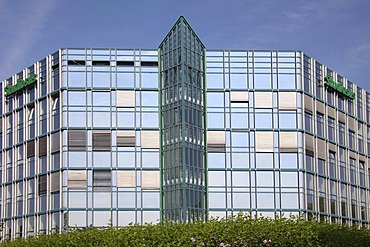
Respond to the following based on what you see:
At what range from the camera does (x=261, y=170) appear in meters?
72.7

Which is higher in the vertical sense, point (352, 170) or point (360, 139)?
point (360, 139)

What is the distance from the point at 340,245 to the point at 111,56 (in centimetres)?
4006

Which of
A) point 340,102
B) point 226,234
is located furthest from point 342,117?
point 226,234

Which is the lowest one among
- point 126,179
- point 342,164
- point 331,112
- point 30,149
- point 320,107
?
point 126,179

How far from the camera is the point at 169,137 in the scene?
7144 centimetres

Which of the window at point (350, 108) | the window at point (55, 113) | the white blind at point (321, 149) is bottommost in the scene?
the white blind at point (321, 149)

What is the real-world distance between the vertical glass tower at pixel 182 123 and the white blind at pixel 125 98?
306 cm

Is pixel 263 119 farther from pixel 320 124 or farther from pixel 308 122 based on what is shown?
pixel 320 124

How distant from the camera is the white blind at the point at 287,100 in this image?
7425 cm

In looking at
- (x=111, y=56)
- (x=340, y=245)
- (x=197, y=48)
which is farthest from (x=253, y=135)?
(x=340, y=245)

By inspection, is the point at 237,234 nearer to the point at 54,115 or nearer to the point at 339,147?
the point at 54,115

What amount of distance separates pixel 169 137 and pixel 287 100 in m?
13.1

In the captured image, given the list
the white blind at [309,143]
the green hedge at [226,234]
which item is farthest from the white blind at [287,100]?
the green hedge at [226,234]

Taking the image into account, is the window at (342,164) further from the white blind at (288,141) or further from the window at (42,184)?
the window at (42,184)
